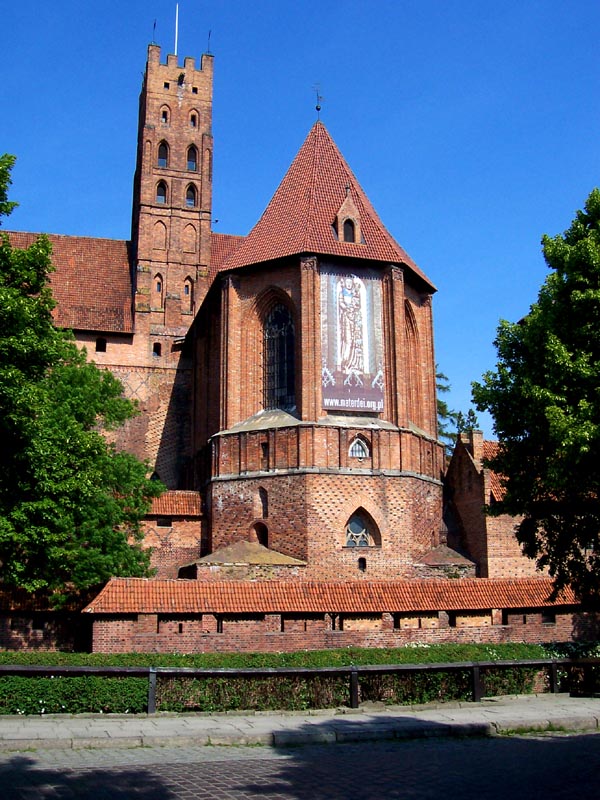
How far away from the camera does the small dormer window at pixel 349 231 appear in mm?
33125

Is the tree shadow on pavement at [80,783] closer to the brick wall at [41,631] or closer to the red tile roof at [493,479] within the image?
the brick wall at [41,631]

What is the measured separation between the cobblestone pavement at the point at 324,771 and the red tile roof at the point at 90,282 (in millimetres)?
31014

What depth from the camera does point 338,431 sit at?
30641 millimetres

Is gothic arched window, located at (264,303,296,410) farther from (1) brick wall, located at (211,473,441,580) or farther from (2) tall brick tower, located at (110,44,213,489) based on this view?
(2) tall brick tower, located at (110,44,213,489)

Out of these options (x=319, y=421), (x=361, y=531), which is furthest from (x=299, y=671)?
(x=319, y=421)

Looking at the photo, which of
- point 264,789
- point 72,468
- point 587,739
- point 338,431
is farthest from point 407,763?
point 338,431

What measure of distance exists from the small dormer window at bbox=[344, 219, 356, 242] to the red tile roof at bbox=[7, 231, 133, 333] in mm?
13312

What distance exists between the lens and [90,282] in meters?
43.8

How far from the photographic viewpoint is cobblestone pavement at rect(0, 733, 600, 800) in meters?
9.74

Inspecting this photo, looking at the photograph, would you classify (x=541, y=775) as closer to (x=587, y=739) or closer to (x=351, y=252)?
(x=587, y=739)

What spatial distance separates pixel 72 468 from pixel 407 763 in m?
13.0

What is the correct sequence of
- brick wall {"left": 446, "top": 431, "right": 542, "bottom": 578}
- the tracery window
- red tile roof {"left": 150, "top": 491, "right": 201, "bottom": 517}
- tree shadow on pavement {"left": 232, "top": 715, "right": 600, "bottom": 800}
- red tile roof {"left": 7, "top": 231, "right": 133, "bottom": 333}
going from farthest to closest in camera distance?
red tile roof {"left": 7, "top": 231, "right": 133, "bottom": 333}
red tile roof {"left": 150, "top": 491, "right": 201, "bottom": 517}
brick wall {"left": 446, "top": 431, "right": 542, "bottom": 578}
the tracery window
tree shadow on pavement {"left": 232, "top": 715, "right": 600, "bottom": 800}

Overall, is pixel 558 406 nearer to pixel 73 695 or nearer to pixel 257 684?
pixel 257 684

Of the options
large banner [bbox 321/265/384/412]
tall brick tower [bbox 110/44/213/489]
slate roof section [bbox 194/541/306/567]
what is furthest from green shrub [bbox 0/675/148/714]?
tall brick tower [bbox 110/44/213/489]
